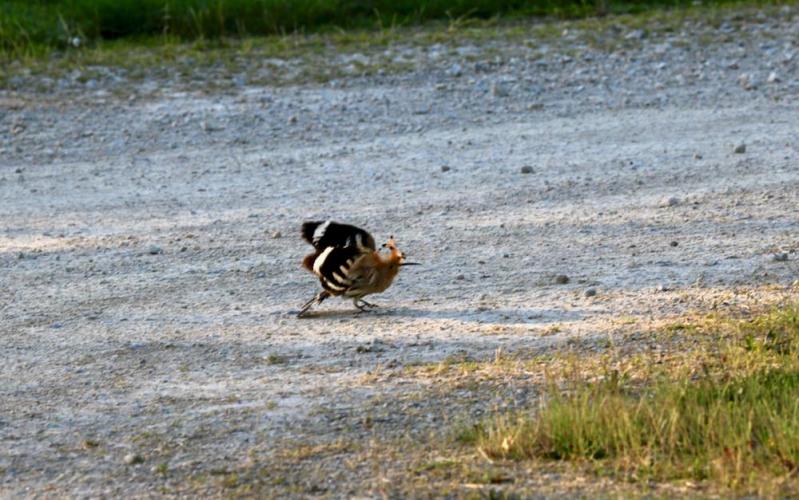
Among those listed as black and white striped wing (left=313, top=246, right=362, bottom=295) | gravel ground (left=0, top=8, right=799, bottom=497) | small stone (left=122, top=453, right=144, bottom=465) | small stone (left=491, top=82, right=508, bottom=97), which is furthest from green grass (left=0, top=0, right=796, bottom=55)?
small stone (left=122, top=453, right=144, bottom=465)

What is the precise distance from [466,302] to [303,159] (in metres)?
3.35

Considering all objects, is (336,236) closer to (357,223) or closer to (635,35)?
(357,223)

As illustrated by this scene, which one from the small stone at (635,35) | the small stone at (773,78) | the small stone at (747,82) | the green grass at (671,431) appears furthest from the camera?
the small stone at (635,35)

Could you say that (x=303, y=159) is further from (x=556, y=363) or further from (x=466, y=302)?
(x=556, y=363)

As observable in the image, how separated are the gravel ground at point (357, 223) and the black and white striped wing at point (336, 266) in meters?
0.18

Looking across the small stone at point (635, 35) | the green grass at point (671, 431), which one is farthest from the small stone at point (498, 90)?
the green grass at point (671, 431)

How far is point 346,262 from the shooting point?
5957 mm

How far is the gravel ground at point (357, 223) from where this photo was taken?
189 inches

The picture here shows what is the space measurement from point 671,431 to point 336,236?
2056mm

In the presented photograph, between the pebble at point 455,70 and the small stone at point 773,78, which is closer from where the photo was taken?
the small stone at point 773,78

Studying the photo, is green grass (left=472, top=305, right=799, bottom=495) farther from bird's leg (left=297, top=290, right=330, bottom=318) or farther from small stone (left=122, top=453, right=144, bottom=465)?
bird's leg (left=297, top=290, right=330, bottom=318)

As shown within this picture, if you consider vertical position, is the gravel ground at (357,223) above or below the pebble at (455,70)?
below

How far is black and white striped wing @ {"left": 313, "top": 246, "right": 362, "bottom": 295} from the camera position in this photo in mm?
5957

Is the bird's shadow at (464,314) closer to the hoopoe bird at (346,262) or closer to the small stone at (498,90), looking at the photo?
the hoopoe bird at (346,262)
